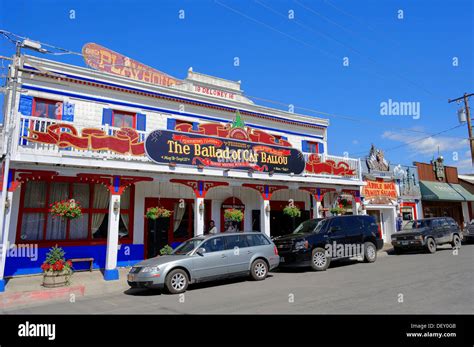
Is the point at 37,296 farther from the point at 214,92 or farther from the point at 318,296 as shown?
the point at 214,92

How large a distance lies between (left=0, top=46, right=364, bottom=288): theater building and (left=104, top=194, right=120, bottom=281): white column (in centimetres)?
4

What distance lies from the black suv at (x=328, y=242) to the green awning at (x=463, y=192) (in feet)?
58.3

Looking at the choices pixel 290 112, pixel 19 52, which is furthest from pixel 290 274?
pixel 19 52

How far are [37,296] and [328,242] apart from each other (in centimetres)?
990

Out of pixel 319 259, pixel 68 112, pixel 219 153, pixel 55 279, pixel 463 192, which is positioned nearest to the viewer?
pixel 55 279

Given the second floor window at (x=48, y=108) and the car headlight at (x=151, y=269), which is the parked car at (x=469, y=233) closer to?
the car headlight at (x=151, y=269)

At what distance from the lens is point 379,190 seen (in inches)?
926

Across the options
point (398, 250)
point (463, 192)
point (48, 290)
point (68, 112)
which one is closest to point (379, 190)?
point (398, 250)

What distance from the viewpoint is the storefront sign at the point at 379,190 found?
2278 cm

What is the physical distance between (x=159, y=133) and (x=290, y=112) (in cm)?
953

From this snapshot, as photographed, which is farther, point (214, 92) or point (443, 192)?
point (443, 192)

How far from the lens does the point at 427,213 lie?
88.1 ft

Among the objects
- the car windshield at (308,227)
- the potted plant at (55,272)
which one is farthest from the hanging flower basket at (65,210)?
the car windshield at (308,227)
